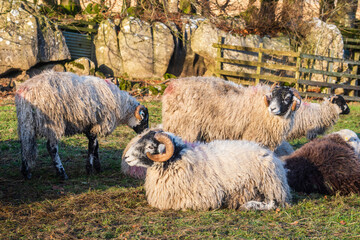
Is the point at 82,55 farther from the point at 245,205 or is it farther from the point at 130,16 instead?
the point at 245,205

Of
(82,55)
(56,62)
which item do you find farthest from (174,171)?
(82,55)

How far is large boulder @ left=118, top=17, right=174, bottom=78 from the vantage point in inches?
656

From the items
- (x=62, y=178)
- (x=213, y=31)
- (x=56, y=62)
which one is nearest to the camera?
(x=62, y=178)

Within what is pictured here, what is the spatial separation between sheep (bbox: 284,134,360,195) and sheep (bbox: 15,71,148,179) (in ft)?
9.96

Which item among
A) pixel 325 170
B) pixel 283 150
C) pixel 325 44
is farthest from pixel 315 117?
pixel 325 44

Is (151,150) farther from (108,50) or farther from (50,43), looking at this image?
(108,50)

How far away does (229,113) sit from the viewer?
648 centimetres

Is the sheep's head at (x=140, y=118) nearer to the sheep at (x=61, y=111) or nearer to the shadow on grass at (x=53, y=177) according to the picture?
the sheep at (x=61, y=111)

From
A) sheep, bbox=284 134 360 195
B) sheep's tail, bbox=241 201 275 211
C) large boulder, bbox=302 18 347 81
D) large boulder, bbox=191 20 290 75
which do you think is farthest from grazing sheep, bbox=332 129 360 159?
large boulder, bbox=302 18 347 81

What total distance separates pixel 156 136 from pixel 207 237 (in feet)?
4.54

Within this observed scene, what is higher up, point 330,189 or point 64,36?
point 64,36

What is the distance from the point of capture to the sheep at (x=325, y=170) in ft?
17.2

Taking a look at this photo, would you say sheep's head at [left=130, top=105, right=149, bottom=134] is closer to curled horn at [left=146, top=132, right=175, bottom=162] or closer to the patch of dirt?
curled horn at [left=146, top=132, right=175, bottom=162]

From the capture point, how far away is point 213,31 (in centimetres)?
1778
